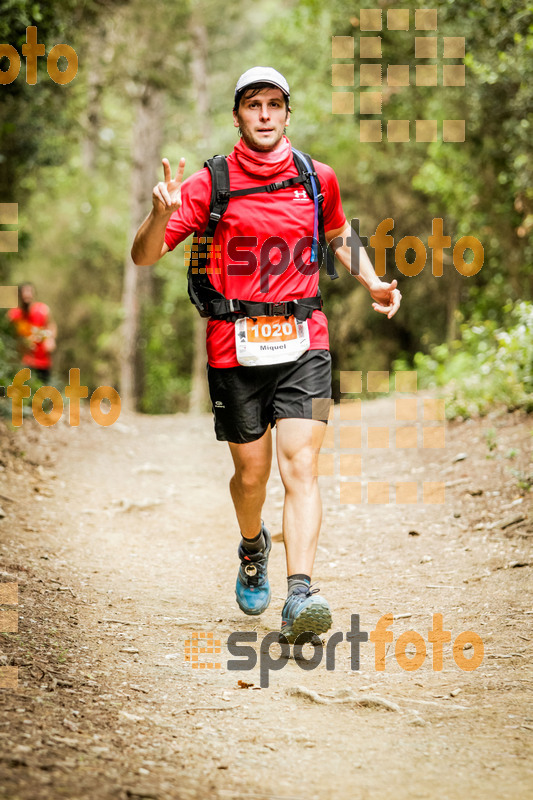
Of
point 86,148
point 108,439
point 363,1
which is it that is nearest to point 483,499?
point 108,439

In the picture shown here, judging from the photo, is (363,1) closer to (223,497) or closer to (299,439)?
(223,497)

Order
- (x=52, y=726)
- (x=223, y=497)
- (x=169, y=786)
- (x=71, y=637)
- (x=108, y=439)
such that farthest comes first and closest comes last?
(x=108, y=439) → (x=223, y=497) → (x=71, y=637) → (x=52, y=726) → (x=169, y=786)

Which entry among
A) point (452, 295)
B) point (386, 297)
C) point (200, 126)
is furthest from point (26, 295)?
point (200, 126)

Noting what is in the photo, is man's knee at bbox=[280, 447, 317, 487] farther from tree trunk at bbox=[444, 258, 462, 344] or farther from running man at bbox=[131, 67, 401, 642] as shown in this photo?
tree trunk at bbox=[444, 258, 462, 344]

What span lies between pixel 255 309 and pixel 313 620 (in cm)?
143

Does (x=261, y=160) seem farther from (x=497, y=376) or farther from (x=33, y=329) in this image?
(x=33, y=329)

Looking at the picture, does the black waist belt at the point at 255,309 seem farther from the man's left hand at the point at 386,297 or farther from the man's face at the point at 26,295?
the man's face at the point at 26,295

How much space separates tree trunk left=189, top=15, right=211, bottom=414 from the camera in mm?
21266

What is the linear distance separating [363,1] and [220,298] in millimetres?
12032

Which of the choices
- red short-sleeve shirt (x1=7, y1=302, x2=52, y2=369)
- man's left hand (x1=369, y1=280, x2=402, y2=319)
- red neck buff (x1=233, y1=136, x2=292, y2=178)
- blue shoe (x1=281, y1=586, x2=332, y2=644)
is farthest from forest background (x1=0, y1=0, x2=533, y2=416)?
blue shoe (x1=281, y1=586, x2=332, y2=644)

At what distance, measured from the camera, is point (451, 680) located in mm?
3525

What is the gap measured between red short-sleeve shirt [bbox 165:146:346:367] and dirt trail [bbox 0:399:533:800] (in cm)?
146

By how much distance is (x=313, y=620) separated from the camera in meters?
3.69

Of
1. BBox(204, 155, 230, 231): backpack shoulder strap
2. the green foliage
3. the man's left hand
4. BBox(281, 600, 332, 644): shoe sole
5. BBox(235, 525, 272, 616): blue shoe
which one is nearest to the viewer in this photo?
BBox(281, 600, 332, 644): shoe sole
